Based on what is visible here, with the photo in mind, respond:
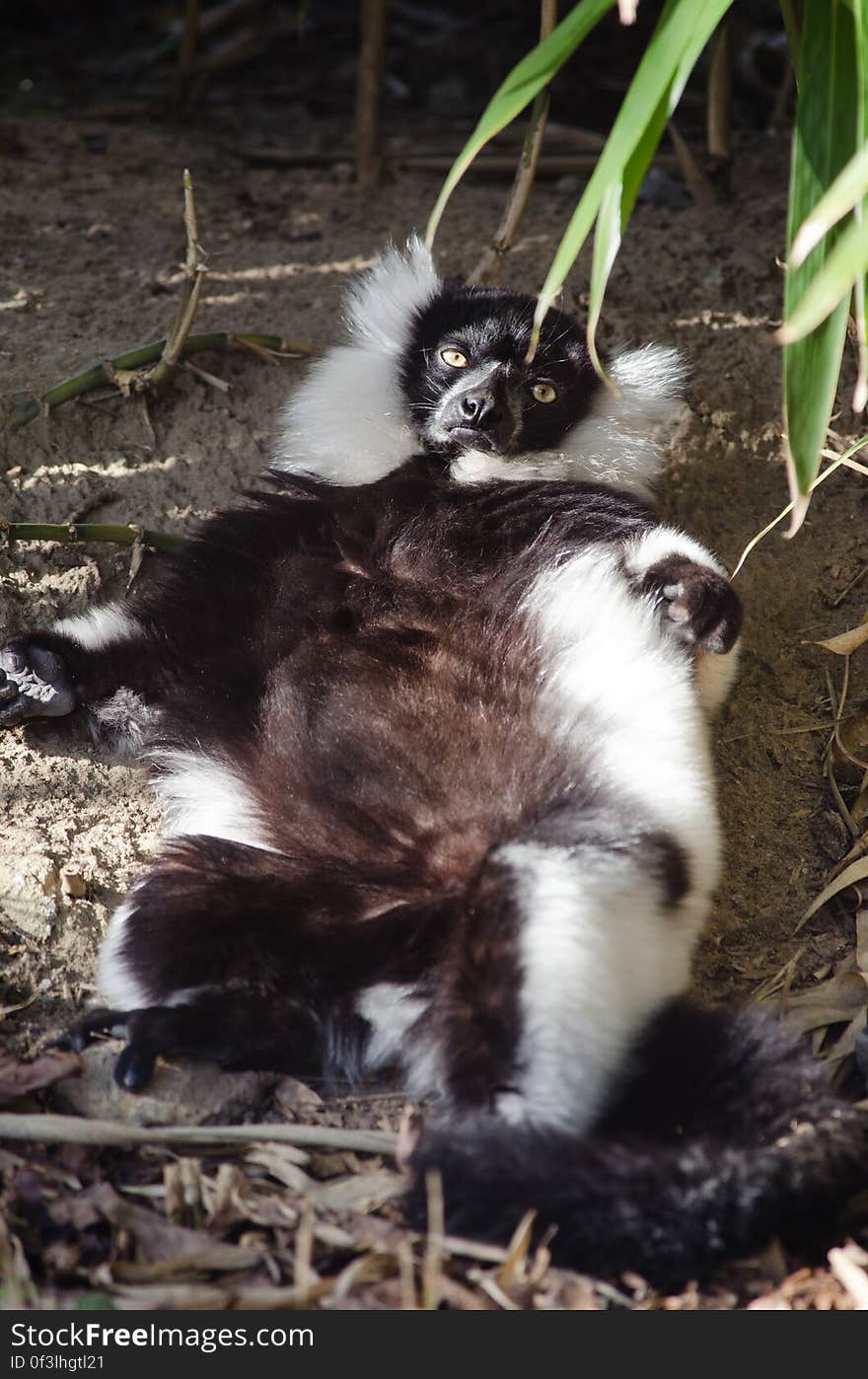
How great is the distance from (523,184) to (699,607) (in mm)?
1844

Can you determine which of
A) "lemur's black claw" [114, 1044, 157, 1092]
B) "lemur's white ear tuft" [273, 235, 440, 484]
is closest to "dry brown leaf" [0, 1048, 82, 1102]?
"lemur's black claw" [114, 1044, 157, 1092]

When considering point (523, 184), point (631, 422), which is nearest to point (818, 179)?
point (631, 422)

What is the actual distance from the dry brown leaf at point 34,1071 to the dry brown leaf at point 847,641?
7.60 feet

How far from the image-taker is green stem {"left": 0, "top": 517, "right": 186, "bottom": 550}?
388 cm

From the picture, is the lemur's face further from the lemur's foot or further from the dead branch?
the dead branch

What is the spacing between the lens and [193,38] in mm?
5934

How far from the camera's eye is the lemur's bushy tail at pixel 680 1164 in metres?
2.36

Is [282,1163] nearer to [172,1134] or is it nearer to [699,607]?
[172,1134]

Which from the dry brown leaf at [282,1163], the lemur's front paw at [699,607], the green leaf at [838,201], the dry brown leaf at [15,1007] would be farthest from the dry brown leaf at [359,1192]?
the green leaf at [838,201]

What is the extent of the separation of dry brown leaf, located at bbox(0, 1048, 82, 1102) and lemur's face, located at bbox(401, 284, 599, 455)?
1859mm

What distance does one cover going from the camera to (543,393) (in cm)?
384

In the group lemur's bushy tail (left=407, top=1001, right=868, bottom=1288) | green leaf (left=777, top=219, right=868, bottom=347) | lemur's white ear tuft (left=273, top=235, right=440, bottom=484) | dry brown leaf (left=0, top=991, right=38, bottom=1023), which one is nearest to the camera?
green leaf (left=777, top=219, right=868, bottom=347)

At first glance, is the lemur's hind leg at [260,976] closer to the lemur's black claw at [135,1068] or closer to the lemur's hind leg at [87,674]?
the lemur's black claw at [135,1068]

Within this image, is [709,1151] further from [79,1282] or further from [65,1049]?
[65,1049]
